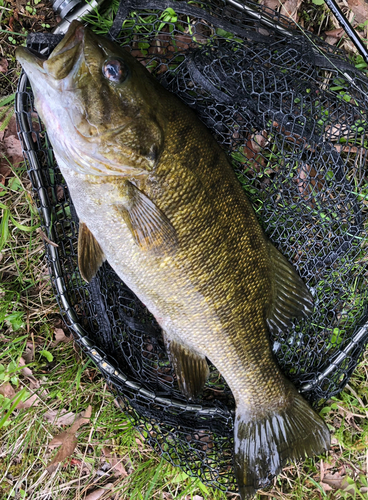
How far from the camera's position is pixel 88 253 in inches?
82.3

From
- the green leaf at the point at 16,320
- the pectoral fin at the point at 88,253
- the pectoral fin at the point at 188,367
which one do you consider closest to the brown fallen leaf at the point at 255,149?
the pectoral fin at the point at 88,253

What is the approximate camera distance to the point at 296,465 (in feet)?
8.48

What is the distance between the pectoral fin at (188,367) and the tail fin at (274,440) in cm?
32

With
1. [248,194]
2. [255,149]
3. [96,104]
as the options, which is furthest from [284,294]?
[96,104]

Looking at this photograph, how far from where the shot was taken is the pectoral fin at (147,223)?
1.75 m

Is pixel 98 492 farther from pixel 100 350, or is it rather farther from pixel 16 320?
pixel 16 320

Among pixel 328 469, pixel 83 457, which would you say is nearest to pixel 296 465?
pixel 328 469

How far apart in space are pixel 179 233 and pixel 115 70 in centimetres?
78

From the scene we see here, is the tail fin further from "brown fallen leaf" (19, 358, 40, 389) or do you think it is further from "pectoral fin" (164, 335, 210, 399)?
"brown fallen leaf" (19, 358, 40, 389)

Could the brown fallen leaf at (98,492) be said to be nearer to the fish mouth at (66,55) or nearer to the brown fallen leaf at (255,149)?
the brown fallen leaf at (255,149)

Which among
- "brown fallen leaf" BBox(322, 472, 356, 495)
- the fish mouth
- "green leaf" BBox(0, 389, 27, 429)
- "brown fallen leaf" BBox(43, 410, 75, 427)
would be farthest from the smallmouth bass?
"green leaf" BBox(0, 389, 27, 429)

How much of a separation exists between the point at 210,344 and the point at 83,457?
1.31 metres

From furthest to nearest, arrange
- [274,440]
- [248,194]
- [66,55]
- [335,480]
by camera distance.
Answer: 1. [335,480]
2. [248,194]
3. [274,440]
4. [66,55]

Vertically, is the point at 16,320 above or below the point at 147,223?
below
